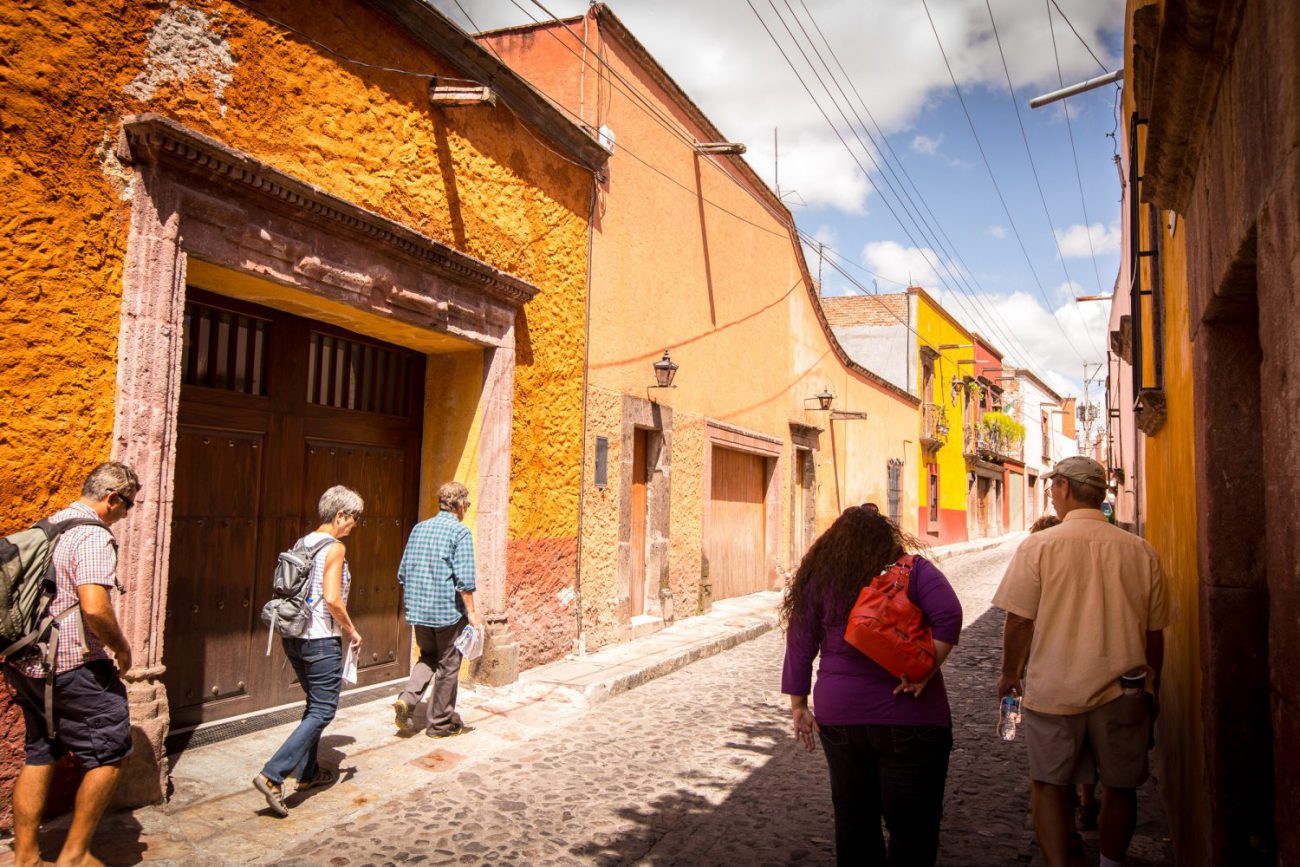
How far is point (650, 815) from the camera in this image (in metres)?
4.12

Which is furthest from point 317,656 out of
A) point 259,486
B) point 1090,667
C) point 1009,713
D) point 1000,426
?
point 1000,426

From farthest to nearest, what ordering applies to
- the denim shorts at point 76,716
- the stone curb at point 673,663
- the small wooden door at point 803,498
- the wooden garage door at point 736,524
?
the small wooden door at point 803,498
the wooden garage door at point 736,524
the stone curb at point 673,663
the denim shorts at point 76,716

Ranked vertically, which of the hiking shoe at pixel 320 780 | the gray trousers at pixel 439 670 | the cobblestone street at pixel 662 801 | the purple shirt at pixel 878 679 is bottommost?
the cobblestone street at pixel 662 801

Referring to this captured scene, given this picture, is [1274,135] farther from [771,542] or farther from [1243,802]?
[771,542]

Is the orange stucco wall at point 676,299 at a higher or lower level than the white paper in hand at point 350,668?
higher

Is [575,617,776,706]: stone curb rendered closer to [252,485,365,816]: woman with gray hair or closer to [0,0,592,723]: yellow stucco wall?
[0,0,592,723]: yellow stucco wall

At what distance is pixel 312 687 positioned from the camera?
410 centimetres

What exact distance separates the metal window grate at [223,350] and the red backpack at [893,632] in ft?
12.6

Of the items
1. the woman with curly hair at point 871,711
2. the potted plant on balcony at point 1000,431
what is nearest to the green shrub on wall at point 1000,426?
the potted plant on balcony at point 1000,431

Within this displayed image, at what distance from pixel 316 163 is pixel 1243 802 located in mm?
5133

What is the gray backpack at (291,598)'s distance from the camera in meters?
4.03

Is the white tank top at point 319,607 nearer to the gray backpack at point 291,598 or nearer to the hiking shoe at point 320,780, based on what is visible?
the gray backpack at point 291,598

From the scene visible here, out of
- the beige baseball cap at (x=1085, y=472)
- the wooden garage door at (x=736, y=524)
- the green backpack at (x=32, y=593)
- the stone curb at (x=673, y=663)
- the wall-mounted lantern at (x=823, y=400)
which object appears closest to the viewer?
the green backpack at (x=32, y=593)

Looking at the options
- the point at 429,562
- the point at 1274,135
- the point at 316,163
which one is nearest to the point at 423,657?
the point at 429,562
